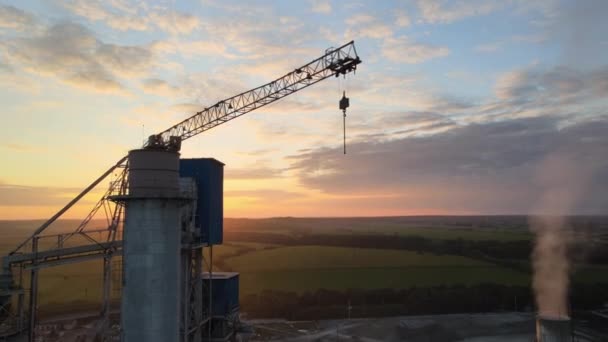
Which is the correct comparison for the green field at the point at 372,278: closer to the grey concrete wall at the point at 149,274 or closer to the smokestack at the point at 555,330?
the smokestack at the point at 555,330

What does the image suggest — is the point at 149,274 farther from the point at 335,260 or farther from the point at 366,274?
the point at 335,260

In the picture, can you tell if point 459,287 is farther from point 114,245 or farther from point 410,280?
point 114,245

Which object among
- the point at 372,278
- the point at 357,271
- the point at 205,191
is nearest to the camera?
the point at 205,191

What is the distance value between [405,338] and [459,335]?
7196mm

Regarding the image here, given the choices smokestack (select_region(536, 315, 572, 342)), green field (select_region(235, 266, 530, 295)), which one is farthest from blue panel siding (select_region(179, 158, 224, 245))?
green field (select_region(235, 266, 530, 295))

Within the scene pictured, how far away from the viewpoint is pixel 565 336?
34.5 m

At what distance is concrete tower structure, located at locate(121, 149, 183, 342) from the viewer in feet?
65.2

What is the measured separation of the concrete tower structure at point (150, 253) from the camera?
782 inches

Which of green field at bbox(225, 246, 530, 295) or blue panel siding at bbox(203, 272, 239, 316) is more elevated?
blue panel siding at bbox(203, 272, 239, 316)

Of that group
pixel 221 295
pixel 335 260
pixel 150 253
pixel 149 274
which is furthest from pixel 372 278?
pixel 150 253

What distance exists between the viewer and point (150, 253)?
66.3 ft

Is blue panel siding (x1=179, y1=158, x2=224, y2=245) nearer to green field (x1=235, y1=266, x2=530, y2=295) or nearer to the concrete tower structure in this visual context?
the concrete tower structure

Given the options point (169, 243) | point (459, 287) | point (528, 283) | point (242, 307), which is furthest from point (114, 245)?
point (528, 283)

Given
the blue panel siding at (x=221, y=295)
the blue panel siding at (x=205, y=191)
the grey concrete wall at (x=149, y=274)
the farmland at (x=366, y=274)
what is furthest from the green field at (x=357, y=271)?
the grey concrete wall at (x=149, y=274)
